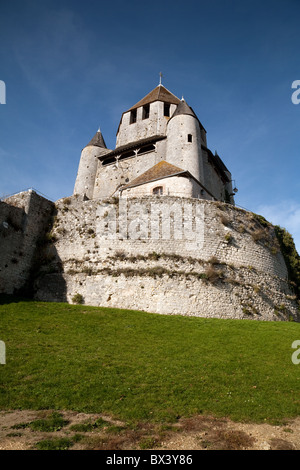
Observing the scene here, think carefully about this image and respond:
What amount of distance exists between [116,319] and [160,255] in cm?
520

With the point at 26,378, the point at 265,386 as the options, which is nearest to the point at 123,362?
the point at 26,378

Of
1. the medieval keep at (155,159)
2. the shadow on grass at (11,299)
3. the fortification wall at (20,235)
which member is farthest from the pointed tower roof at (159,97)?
the shadow on grass at (11,299)

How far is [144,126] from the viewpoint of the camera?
113 ft

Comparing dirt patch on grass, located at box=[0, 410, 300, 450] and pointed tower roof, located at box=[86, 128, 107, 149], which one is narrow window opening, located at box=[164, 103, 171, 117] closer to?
pointed tower roof, located at box=[86, 128, 107, 149]

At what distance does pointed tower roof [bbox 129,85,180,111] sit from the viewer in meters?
35.8

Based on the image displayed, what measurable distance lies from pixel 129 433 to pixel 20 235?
16278mm

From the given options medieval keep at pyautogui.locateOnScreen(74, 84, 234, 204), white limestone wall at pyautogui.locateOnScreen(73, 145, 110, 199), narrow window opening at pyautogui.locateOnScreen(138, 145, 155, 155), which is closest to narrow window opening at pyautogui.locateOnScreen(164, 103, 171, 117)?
medieval keep at pyautogui.locateOnScreen(74, 84, 234, 204)

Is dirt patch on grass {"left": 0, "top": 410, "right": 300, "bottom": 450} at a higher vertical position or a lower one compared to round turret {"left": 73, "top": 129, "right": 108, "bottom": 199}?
lower

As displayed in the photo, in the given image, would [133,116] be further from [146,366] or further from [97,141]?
[146,366]

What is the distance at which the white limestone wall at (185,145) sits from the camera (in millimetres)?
27031

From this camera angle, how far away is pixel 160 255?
60.8 feet

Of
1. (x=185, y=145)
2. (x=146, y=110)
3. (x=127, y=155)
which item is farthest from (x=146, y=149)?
(x=146, y=110)

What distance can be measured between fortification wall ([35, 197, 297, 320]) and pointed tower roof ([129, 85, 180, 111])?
66.8 ft
